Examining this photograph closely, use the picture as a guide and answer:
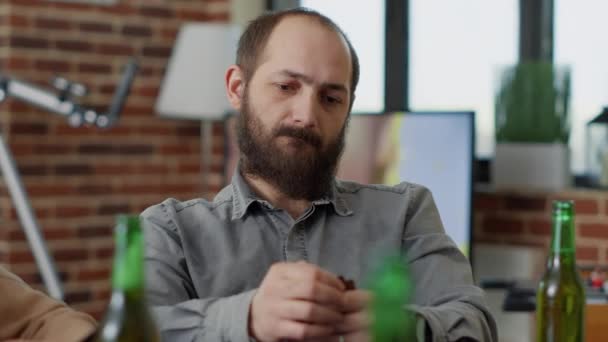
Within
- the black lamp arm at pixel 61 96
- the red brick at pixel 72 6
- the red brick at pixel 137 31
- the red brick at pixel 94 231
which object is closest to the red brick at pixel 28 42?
the red brick at pixel 72 6

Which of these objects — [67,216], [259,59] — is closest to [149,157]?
[67,216]

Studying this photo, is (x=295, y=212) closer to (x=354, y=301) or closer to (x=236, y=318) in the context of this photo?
(x=236, y=318)

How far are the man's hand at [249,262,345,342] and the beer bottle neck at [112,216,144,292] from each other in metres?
0.33

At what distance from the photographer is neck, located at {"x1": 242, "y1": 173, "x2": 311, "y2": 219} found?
67.4 inches

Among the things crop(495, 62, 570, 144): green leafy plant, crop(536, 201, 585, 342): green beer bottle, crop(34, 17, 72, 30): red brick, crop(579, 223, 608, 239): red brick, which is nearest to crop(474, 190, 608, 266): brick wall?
crop(579, 223, 608, 239): red brick

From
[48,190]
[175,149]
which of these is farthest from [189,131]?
[48,190]

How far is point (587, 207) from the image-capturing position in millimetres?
3285

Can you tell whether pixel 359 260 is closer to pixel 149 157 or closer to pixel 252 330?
pixel 252 330

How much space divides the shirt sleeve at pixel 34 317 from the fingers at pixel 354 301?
42 centimetres

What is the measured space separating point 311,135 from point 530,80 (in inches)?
76.3

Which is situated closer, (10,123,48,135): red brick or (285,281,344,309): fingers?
(285,281,344,309): fingers

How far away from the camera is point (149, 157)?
423 centimetres

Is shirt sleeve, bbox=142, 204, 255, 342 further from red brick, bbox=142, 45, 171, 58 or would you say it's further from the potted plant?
red brick, bbox=142, 45, 171, 58

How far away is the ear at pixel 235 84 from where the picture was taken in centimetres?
178
